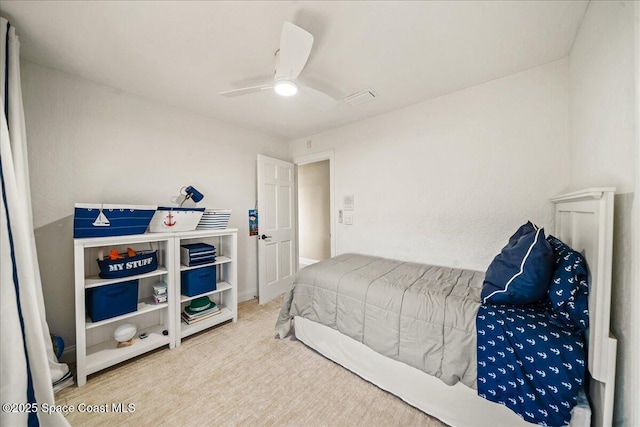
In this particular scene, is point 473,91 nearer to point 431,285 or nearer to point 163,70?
point 431,285

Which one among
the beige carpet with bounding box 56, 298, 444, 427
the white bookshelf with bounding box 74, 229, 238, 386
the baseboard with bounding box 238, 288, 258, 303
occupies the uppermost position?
the white bookshelf with bounding box 74, 229, 238, 386

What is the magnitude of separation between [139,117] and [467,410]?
11.8 ft

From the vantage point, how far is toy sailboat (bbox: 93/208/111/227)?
5.42 feet

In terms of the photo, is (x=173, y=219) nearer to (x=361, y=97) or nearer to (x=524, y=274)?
(x=361, y=97)

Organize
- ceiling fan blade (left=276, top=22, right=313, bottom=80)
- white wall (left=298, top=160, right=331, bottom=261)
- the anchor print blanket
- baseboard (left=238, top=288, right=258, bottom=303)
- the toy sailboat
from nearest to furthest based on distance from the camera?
the anchor print blanket, ceiling fan blade (left=276, top=22, right=313, bottom=80), the toy sailboat, baseboard (left=238, top=288, right=258, bottom=303), white wall (left=298, top=160, right=331, bottom=261)

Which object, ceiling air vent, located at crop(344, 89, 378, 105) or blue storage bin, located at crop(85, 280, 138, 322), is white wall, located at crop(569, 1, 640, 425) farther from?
blue storage bin, located at crop(85, 280, 138, 322)

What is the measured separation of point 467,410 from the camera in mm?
1266

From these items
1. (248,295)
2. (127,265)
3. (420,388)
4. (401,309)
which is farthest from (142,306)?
(420,388)

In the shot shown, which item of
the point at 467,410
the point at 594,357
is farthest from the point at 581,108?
the point at 467,410

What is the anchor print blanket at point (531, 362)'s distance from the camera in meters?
1.00

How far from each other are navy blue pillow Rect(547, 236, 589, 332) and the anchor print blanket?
0.21 ft

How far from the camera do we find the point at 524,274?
1.20 metres

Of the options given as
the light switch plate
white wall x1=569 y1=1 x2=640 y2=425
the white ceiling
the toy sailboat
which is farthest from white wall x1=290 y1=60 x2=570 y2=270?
the toy sailboat

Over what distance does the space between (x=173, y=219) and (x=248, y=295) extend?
1579mm
